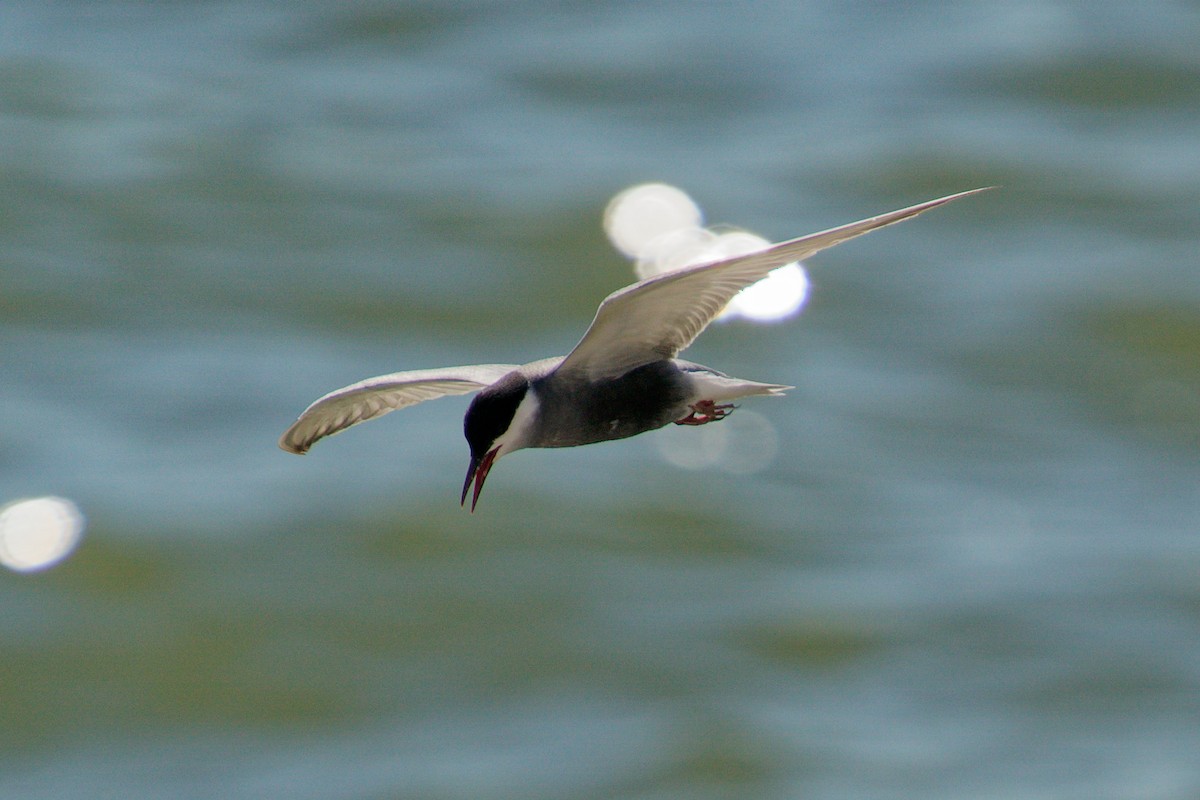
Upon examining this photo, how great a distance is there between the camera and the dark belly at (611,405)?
6.89 meters

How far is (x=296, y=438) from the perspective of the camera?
817cm

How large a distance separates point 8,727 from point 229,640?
83.8 inches

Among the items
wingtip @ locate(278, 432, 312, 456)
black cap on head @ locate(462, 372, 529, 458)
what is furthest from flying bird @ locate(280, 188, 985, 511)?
wingtip @ locate(278, 432, 312, 456)

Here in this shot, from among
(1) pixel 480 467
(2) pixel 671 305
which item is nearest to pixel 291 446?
(1) pixel 480 467

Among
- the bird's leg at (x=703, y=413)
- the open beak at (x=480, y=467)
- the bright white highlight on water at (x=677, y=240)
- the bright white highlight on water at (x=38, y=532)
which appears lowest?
the open beak at (x=480, y=467)

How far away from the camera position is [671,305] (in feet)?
21.9

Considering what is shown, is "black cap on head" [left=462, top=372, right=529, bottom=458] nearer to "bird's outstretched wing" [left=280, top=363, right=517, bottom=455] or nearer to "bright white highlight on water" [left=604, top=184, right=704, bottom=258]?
"bird's outstretched wing" [left=280, top=363, right=517, bottom=455]

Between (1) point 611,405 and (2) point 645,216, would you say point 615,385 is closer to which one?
(1) point 611,405

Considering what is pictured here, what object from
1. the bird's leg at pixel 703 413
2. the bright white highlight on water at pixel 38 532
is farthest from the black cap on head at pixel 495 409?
the bright white highlight on water at pixel 38 532

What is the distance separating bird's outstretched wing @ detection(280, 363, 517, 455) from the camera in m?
7.46

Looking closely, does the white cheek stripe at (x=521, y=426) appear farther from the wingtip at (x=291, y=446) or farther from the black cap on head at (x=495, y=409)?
the wingtip at (x=291, y=446)

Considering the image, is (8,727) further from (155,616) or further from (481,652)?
(481,652)

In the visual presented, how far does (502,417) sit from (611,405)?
50 cm

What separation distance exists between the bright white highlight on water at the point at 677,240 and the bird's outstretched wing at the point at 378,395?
1069 centimetres
